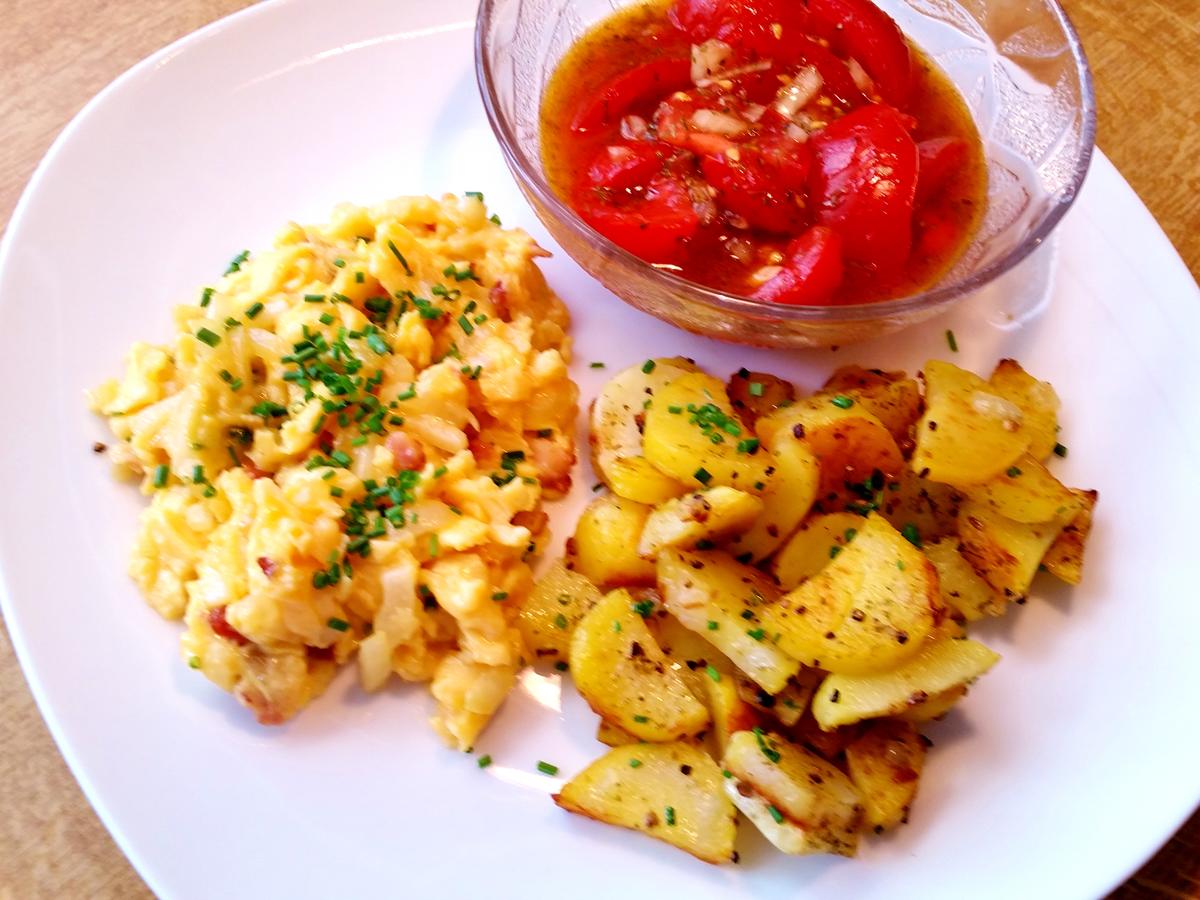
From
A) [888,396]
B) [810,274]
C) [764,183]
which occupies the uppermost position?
[764,183]

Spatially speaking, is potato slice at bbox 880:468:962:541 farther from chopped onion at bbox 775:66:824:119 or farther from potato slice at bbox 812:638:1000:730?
chopped onion at bbox 775:66:824:119

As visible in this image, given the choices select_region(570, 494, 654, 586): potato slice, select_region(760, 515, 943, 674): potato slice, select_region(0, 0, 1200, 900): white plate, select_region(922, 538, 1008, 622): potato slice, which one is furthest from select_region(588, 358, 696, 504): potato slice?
select_region(922, 538, 1008, 622): potato slice

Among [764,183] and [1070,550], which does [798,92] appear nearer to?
[764,183]

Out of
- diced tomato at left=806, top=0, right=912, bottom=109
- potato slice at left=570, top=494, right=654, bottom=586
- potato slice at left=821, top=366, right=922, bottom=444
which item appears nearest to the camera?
potato slice at left=570, top=494, right=654, bottom=586

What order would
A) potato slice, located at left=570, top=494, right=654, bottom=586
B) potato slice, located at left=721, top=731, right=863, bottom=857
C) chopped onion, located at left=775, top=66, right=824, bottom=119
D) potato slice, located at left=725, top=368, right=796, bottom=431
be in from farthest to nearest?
1. chopped onion, located at left=775, top=66, right=824, bottom=119
2. potato slice, located at left=725, top=368, right=796, bottom=431
3. potato slice, located at left=570, top=494, right=654, bottom=586
4. potato slice, located at left=721, top=731, right=863, bottom=857

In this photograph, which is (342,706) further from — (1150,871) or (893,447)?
(1150,871)

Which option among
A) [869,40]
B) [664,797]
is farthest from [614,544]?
[869,40]

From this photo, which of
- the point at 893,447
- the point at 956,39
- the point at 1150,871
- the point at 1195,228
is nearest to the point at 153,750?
the point at 893,447
